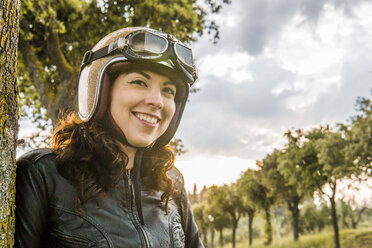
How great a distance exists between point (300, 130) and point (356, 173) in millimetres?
10207

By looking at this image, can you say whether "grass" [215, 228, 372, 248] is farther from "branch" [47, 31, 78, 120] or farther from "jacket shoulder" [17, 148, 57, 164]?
"jacket shoulder" [17, 148, 57, 164]

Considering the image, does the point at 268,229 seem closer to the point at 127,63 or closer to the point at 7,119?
the point at 127,63

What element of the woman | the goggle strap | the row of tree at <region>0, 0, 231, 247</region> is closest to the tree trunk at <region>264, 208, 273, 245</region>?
the row of tree at <region>0, 0, 231, 247</region>

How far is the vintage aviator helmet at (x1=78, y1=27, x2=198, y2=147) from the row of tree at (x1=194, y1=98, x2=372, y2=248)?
18.6 meters

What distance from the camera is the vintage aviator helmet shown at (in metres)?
1.82

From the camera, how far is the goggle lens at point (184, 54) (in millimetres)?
1977

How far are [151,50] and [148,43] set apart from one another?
5 centimetres

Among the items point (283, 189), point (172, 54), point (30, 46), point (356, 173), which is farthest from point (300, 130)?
point (172, 54)

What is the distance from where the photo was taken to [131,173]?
1932mm

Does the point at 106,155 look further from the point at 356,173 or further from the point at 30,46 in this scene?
the point at 356,173

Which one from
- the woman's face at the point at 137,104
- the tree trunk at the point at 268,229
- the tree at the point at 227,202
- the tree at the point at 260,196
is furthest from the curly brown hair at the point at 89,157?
the tree at the point at 227,202

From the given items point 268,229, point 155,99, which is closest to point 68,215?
point 155,99

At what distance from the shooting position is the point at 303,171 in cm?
2609

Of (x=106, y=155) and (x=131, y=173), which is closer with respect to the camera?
(x=106, y=155)
